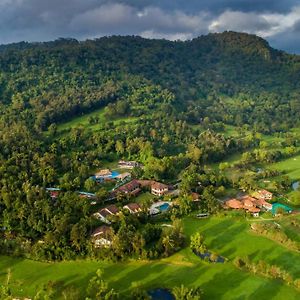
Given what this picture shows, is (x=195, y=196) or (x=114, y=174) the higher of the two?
(x=114, y=174)

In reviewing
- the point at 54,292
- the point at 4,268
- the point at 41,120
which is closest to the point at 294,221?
the point at 54,292

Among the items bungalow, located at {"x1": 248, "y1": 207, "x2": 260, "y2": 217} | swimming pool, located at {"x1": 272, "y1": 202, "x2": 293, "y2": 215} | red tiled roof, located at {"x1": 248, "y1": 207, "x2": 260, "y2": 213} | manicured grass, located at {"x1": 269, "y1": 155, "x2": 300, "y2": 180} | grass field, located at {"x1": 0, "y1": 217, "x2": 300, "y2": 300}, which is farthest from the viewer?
manicured grass, located at {"x1": 269, "y1": 155, "x2": 300, "y2": 180}

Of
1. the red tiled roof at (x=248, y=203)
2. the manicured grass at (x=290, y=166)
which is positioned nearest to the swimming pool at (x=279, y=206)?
the red tiled roof at (x=248, y=203)

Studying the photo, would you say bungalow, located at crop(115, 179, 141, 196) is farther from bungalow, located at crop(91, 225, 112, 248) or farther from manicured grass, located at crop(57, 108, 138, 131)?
manicured grass, located at crop(57, 108, 138, 131)

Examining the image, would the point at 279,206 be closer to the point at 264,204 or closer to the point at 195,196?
the point at 264,204

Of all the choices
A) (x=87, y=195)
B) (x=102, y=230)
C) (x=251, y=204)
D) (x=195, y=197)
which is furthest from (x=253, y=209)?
(x=87, y=195)

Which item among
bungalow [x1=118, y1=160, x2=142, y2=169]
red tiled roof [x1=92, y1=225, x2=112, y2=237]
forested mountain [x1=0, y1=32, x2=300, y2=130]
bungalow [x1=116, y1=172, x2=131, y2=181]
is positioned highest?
forested mountain [x1=0, y1=32, x2=300, y2=130]

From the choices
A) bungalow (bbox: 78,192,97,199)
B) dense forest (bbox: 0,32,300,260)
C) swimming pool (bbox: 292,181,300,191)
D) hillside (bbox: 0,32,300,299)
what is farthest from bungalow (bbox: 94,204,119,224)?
swimming pool (bbox: 292,181,300,191)
